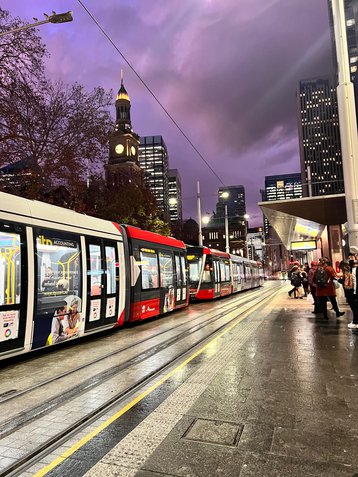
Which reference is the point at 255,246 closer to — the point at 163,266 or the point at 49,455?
the point at 163,266

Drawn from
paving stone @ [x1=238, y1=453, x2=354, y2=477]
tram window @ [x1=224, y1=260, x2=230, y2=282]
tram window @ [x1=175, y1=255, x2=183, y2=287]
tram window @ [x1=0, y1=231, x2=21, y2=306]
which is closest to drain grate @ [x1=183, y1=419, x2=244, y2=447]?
paving stone @ [x1=238, y1=453, x2=354, y2=477]

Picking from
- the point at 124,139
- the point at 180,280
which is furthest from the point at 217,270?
the point at 124,139

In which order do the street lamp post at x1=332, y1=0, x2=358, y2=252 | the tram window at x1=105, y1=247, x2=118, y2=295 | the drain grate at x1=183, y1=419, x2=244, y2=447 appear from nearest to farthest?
1. the drain grate at x1=183, y1=419, x2=244, y2=447
2. the tram window at x1=105, y1=247, x2=118, y2=295
3. the street lamp post at x1=332, y1=0, x2=358, y2=252

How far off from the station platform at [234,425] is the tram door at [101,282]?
3147 millimetres

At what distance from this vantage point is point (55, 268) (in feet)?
26.9

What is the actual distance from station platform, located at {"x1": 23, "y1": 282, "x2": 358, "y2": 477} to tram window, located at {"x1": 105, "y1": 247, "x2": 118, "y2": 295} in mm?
3645

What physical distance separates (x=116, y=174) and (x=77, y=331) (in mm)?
23505

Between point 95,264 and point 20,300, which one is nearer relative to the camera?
point 20,300

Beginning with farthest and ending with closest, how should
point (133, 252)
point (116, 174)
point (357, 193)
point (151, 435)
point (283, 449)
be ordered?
point (116, 174)
point (357, 193)
point (133, 252)
point (151, 435)
point (283, 449)

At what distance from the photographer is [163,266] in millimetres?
14641

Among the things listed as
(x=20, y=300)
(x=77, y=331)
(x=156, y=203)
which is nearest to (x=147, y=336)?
(x=77, y=331)

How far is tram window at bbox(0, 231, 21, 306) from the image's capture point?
22.2 feet

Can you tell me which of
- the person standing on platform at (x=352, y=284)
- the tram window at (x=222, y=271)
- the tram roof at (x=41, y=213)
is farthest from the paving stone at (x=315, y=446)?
the tram window at (x=222, y=271)

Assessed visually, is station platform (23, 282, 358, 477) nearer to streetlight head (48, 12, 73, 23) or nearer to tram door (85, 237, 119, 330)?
tram door (85, 237, 119, 330)
